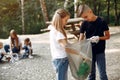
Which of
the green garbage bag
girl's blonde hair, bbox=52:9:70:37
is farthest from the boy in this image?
girl's blonde hair, bbox=52:9:70:37

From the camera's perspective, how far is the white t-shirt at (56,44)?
16.9 ft

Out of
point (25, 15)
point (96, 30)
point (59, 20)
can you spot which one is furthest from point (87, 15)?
point (25, 15)

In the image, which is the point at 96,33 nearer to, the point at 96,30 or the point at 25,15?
the point at 96,30

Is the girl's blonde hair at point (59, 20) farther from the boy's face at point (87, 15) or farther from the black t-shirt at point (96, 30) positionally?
the black t-shirt at point (96, 30)

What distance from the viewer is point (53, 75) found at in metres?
8.69

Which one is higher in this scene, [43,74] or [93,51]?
[93,51]

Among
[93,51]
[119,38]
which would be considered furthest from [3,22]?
[93,51]

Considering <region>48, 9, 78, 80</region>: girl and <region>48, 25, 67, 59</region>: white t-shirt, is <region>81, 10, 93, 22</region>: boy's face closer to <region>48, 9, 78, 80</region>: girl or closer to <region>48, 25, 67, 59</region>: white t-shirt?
<region>48, 9, 78, 80</region>: girl

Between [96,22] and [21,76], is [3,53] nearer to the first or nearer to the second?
[21,76]

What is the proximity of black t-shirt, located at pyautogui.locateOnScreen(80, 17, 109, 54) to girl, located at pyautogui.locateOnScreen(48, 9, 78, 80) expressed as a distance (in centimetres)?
76

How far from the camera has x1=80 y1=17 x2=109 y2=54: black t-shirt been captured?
19.1ft

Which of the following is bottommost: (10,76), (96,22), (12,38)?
(10,76)

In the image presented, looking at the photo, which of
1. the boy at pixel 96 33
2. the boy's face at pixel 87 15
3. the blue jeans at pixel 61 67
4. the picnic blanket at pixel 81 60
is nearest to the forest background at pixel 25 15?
the boy at pixel 96 33

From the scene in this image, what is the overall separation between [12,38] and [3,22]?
23729 mm
